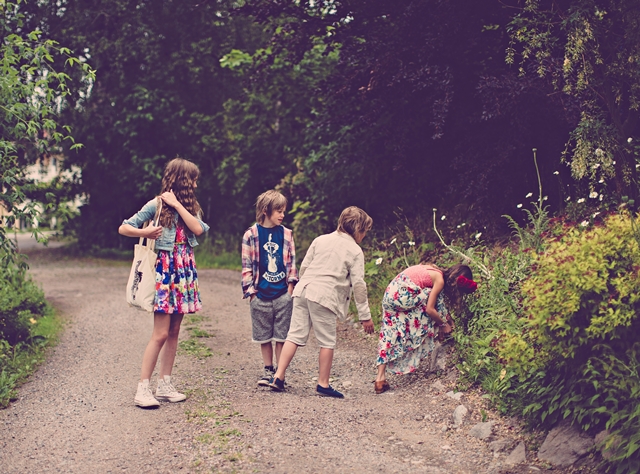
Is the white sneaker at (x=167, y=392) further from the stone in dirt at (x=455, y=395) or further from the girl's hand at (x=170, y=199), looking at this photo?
the stone in dirt at (x=455, y=395)

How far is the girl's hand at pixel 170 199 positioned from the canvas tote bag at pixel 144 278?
0.23 ft

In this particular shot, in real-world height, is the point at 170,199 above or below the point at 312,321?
above

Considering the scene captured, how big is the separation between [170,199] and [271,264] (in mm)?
1057

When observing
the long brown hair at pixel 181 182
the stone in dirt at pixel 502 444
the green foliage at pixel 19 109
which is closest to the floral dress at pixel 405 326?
the stone in dirt at pixel 502 444

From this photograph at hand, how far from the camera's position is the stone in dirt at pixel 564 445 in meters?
4.27

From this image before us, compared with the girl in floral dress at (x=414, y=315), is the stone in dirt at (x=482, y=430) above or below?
below

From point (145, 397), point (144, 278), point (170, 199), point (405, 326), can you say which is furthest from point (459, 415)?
point (170, 199)

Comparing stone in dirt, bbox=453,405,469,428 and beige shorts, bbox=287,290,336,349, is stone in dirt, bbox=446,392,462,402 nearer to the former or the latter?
stone in dirt, bbox=453,405,469,428

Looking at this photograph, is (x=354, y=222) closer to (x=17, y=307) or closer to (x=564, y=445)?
(x=564, y=445)

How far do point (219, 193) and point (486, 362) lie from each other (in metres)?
15.8

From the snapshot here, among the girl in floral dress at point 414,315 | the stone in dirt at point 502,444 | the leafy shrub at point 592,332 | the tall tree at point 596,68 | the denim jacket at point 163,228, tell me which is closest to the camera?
the leafy shrub at point 592,332

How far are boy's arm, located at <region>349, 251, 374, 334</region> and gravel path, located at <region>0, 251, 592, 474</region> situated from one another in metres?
0.64

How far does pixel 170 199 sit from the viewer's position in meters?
5.50

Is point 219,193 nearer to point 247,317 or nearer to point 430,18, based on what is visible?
point 247,317
